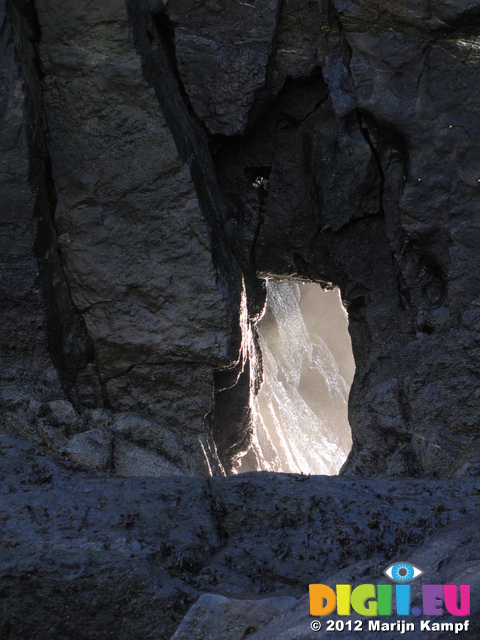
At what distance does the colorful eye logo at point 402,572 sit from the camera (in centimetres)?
211

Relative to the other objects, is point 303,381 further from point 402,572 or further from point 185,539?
point 402,572

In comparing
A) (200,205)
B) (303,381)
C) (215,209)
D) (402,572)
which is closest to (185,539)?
(402,572)

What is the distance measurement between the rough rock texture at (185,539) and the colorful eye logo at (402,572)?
3cm

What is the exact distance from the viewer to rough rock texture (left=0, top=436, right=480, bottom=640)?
7.73 feet

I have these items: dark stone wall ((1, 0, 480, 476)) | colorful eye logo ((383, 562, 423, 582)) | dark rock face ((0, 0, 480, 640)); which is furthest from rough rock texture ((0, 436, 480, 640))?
dark stone wall ((1, 0, 480, 476))

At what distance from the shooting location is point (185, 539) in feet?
8.77

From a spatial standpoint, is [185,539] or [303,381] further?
[303,381]

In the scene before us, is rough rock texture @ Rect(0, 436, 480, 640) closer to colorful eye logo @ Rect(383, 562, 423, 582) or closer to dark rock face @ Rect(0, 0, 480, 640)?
colorful eye logo @ Rect(383, 562, 423, 582)

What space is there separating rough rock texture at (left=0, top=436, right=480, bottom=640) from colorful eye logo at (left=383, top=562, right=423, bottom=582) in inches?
1.2

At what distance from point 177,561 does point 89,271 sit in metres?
3.06

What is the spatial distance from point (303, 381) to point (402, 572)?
11390mm

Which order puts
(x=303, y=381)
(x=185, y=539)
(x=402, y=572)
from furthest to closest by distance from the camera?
(x=303, y=381) < (x=185, y=539) < (x=402, y=572)

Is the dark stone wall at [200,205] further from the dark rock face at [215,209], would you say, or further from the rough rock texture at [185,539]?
the rough rock texture at [185,539]

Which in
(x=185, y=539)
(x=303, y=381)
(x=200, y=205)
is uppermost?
(x=200, y=205)
